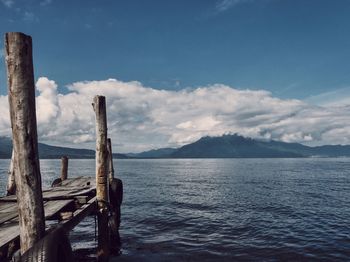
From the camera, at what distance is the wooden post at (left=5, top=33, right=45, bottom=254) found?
593 centimetres

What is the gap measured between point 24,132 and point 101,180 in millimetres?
6520

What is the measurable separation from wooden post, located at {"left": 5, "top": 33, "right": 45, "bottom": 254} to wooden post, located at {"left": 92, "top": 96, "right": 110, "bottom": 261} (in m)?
5.80

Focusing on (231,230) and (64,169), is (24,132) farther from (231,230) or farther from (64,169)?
(64,169)

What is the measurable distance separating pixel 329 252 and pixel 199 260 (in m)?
6.38

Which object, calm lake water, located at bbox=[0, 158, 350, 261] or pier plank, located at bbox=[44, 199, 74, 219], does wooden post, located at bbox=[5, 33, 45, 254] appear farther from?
calm lake water, located at bbox=[0, 158, 350, 261]

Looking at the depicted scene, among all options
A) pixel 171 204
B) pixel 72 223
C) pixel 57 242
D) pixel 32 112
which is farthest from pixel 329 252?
pixel 171 204

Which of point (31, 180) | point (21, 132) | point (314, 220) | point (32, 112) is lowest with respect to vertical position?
point (314, 220)

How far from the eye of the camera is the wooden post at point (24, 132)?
19.4ft

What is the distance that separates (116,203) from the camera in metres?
15.6

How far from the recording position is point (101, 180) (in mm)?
12219

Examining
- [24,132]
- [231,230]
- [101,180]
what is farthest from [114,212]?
[24,132]

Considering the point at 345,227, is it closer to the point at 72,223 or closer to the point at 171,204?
the point at 171,204

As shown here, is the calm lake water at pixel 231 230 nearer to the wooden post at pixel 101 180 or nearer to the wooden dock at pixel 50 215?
the wooden post at pixel 101 180

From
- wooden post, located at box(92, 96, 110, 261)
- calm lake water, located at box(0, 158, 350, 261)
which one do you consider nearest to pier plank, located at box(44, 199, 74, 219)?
wooden post, located at box(92, 96, 110, 261)
